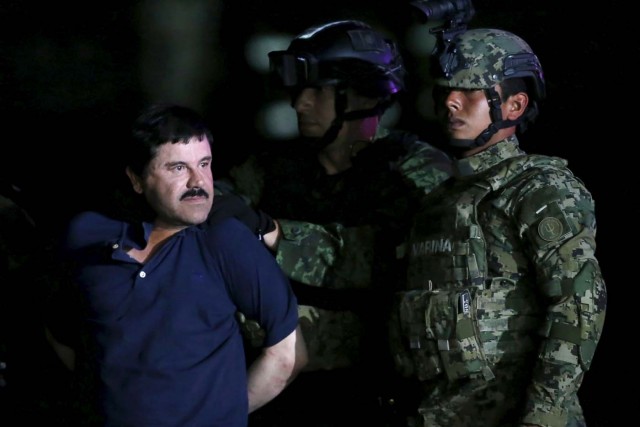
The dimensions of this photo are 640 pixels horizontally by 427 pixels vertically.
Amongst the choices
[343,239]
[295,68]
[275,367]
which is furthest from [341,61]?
[275,367]

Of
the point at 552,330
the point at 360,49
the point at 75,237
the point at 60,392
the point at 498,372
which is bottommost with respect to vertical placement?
the point at 60,392

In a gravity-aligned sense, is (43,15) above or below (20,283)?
above

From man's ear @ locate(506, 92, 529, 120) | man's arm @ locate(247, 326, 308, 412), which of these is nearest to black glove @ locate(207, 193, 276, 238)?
man's arm @ locate(247, 326, 308, 412)

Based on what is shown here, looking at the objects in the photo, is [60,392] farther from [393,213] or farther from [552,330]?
[552,330]

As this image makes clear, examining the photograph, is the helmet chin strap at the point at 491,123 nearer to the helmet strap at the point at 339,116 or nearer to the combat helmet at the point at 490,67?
the combat helmet at the point at 490,67

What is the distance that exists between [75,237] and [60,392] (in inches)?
41.6

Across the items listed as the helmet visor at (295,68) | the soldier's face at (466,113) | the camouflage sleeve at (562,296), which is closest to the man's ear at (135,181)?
the helmet visor at (295,68)

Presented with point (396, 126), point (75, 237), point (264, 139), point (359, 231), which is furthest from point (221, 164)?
point (75, 237)

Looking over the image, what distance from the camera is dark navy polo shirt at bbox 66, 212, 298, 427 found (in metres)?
2.52

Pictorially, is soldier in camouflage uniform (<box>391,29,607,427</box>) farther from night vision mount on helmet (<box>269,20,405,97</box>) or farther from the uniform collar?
night vision mount on helmet (<box>269,20,405,97</box>)

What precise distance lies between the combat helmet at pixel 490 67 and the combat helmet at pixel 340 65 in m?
0.55

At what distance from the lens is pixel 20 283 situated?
3.24 metres

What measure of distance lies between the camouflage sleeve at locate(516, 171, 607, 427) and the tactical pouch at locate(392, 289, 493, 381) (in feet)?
0.63

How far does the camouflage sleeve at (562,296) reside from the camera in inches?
99.9
